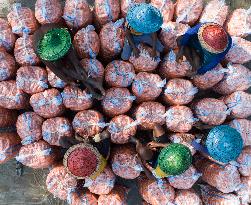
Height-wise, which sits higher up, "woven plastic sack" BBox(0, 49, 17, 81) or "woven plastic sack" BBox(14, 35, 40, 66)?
"woven plastic sack" BBox(14, 35, 40, 66)

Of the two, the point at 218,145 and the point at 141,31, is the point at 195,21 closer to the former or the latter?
the point at 141,31

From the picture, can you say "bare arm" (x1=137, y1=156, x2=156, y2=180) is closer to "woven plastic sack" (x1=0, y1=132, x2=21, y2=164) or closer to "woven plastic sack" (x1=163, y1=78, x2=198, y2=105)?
"woven plastic sack" (x1=163, y1=78, x2=198, y2=105)

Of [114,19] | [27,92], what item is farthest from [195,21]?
[27,92]

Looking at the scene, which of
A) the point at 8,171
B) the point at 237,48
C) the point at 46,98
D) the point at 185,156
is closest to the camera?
the point at 185,156

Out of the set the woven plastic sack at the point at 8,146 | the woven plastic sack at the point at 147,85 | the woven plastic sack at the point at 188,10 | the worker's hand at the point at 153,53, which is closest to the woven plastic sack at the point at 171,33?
the woven plastic sack at the point at 188,10

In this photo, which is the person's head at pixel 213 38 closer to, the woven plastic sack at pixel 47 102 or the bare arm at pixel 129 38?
the bare arm at pixel 129 38

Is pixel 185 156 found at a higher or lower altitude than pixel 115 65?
lower

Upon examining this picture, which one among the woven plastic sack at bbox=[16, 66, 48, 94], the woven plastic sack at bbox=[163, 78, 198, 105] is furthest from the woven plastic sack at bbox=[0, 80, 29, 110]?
the woven plastic sack at bbox=[163, 78, 198, 105]

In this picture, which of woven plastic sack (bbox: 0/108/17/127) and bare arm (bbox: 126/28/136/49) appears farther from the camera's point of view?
woven plastic sack (bbox: 0/108/17/127)
